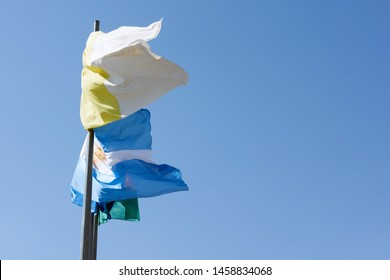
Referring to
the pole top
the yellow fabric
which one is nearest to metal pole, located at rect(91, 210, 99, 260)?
the yellow fabric

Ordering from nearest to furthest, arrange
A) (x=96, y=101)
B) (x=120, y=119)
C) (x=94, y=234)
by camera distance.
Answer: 1. (x=96, y=101)
2. (x=120, y=119)
3. (x=94, y=234)

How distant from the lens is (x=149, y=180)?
59.4 ft

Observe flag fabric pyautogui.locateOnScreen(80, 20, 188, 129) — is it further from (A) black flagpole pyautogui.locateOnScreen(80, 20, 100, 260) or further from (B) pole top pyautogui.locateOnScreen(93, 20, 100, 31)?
(B) pole top pyautogui.locateOnScreen(93, 20, 100, 31)

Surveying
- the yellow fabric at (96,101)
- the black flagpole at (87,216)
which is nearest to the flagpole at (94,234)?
the black flagpole at (87,216)

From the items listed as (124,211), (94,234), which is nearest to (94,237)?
(94,234)

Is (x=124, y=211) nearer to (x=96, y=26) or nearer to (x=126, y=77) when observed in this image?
(x=126, y=77)

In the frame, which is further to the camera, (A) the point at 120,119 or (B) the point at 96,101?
(A) the point at 120,119

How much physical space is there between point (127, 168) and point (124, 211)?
6.08 feet

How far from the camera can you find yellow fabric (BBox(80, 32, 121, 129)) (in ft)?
55.3

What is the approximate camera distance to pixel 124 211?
19.4m

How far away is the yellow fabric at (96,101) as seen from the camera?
55.3 ft

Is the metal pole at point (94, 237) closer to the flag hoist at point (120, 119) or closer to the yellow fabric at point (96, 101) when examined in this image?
the flag hoist at point (120, 119)
